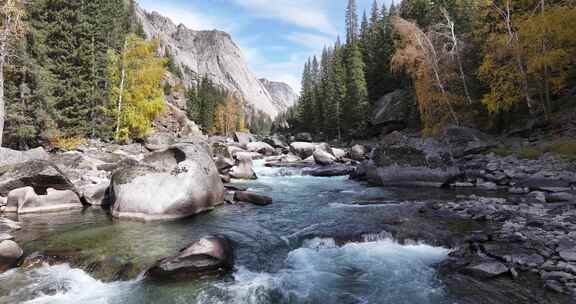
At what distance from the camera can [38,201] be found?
38.2ft

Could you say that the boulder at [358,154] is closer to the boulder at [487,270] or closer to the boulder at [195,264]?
the boulder at [487,270]

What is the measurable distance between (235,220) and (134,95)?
22620mm

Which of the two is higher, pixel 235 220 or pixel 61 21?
pixel 61 21

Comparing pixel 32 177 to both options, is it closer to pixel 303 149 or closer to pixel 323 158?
pixel 323 158

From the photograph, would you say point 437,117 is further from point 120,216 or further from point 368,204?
point 120,216

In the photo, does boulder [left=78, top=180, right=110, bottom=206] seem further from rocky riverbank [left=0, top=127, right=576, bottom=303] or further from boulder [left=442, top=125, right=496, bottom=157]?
boulder [left=442, top=125, right=496, bottom=157]

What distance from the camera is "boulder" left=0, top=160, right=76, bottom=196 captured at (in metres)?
11.6

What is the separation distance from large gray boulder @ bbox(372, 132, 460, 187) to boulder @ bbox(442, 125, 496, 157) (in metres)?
4.25

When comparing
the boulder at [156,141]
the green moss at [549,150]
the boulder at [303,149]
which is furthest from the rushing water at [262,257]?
the boulder at [303,149]

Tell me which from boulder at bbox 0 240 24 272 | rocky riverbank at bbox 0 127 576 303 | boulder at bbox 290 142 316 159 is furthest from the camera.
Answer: boulder at bbox 290 142 316 159

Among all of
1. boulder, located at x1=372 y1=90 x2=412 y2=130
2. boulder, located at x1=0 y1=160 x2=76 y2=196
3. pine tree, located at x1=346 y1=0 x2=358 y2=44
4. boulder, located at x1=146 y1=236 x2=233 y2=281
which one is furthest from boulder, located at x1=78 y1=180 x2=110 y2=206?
pine tree, located at x1=346 y1=0 x2=358 y2=44

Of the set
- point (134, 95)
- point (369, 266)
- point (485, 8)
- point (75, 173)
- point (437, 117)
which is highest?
point (485, 8)

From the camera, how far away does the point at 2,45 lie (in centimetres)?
1709

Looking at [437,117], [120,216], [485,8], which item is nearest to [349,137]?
[437,117]
